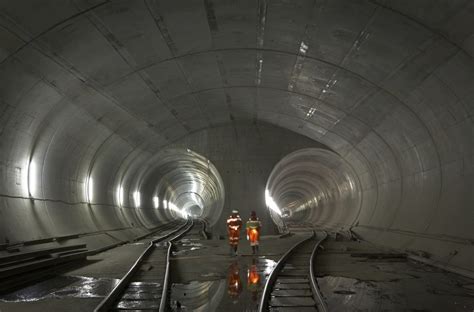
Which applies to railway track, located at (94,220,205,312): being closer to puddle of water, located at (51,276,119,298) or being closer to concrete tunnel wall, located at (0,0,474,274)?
puddle of water, located at (51,276,119,298)

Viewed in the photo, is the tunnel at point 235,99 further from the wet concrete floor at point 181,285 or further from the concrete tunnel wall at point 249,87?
the wet concrete floor at point 181,285

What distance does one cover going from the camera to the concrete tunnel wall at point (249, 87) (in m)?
7.71

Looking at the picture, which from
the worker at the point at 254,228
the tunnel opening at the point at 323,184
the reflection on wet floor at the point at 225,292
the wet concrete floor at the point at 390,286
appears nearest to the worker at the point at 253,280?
the reflection on wet floor at the point at 225,292

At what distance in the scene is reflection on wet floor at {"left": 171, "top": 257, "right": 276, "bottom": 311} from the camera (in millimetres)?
5957

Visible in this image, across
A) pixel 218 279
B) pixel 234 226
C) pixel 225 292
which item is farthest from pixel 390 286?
pixel 234 226

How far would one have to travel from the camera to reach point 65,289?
7.46m

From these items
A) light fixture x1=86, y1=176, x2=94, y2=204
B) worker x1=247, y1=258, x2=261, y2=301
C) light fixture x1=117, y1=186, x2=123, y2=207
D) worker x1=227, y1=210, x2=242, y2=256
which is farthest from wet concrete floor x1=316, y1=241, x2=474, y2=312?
light fixture x1=117, y1=186, x2=123, y2=207

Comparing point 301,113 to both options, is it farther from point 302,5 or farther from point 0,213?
point 0,213

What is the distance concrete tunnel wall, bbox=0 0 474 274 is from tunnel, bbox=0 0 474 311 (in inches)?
1.6

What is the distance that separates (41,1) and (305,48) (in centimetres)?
560

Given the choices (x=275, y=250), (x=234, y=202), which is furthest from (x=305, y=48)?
(x=234, y=202)

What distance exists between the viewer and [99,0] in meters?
7.31

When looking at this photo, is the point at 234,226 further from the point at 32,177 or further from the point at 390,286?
the point at 32,177

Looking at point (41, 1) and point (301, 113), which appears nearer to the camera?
point (41, 1)
